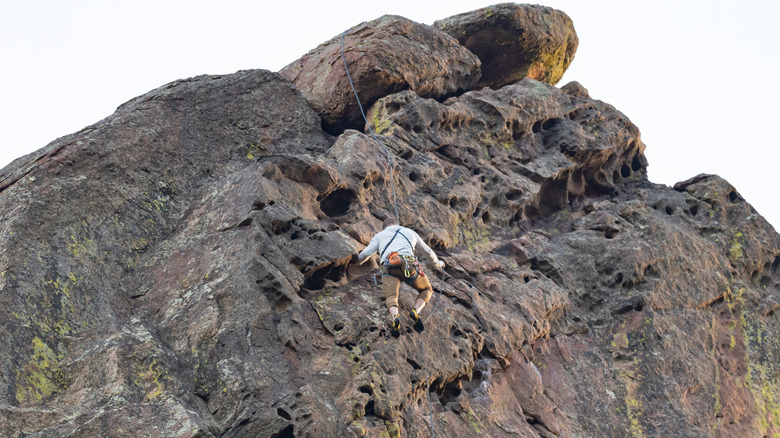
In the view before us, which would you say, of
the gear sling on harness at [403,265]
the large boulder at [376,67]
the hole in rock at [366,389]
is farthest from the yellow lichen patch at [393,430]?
the large boulder at [376,67]

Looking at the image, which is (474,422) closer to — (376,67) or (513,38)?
(376,67)

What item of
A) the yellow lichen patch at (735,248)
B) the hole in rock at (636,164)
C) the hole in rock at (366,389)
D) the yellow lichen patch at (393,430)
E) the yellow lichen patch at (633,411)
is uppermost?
the hole in rock at (366,389)

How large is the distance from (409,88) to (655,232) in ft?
23.0

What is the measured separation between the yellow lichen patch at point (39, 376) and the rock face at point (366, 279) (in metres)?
0.03

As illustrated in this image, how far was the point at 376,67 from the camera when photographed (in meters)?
18.9

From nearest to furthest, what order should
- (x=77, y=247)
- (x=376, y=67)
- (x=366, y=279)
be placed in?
(x=77, y=247) < (x=366, y=279) < (x=376, y=67)

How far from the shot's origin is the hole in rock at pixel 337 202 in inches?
602

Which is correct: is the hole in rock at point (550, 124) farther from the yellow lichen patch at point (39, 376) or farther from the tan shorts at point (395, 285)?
the yellow lichen patch at point (39, 376)

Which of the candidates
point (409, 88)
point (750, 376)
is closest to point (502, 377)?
point (750, 376)

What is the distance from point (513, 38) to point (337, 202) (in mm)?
9640

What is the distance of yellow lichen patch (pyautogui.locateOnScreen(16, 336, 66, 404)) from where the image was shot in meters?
11.0

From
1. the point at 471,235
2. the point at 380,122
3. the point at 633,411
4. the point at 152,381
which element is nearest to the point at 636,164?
the point at 471,235

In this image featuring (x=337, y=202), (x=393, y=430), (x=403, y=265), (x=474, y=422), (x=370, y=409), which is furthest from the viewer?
(x=337, y=202)

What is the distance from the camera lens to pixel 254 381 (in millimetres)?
10961
